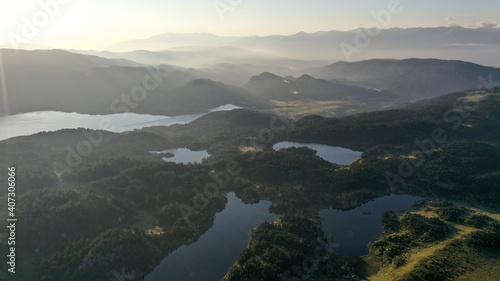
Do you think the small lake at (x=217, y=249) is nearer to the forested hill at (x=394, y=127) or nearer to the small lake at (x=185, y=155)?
the small lake at (x=185, y=155)

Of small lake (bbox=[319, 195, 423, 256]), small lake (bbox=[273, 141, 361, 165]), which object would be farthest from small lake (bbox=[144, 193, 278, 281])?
small lake (bbox=[273, 141, 361, 165])

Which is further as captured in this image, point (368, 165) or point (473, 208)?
point (368, 165)

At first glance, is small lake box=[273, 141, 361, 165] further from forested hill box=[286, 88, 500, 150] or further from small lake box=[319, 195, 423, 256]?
small lake box=[319, 195, 423, 256]

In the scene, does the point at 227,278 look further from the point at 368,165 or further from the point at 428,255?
the point at 368,165

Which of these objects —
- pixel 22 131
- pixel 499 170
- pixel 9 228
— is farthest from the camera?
pixel 22 131

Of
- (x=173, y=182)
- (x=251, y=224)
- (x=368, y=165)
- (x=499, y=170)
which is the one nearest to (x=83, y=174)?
(x=173, y=182)

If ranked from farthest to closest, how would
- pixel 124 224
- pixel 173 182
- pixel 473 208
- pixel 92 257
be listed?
pixel 173 182 < pixel 473 208 < pixel 124 224 < pixel 92 257

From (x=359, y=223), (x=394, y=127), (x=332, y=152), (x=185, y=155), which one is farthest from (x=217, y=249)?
(x=394, y=127)
